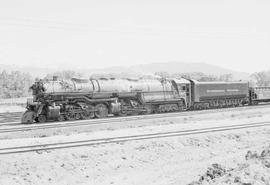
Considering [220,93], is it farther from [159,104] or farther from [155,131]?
[155,131]

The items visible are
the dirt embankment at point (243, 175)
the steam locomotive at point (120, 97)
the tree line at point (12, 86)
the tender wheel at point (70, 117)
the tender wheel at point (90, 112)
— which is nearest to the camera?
the dirt embankment at point (243, 175)

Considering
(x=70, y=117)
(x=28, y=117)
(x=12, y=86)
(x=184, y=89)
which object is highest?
(x=12, y=86)

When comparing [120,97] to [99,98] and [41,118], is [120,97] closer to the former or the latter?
[99,98]

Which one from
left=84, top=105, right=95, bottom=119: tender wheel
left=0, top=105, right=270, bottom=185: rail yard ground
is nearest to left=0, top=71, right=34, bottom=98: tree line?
left=84, top=105, right=95, bottom=119: tender wheel

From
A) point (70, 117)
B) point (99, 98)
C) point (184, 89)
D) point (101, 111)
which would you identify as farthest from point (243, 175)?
point (184, 89)

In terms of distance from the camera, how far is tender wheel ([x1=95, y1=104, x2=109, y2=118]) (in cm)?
2939

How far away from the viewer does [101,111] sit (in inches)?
1163

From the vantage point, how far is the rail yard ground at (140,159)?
533 inches

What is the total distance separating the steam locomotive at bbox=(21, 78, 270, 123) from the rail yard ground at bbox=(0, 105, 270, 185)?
486cm

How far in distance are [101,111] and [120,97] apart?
257 cm

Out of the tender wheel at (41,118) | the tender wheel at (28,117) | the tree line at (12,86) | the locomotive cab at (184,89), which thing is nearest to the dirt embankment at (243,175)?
the tender wheel at (28,117)

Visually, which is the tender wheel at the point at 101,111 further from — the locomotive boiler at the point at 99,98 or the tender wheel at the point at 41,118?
the tender wheel at the point at 41,118

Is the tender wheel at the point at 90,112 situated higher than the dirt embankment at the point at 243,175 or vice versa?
the tender wheel at the point at 90,112

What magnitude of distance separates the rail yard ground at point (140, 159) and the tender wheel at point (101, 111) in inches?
191
